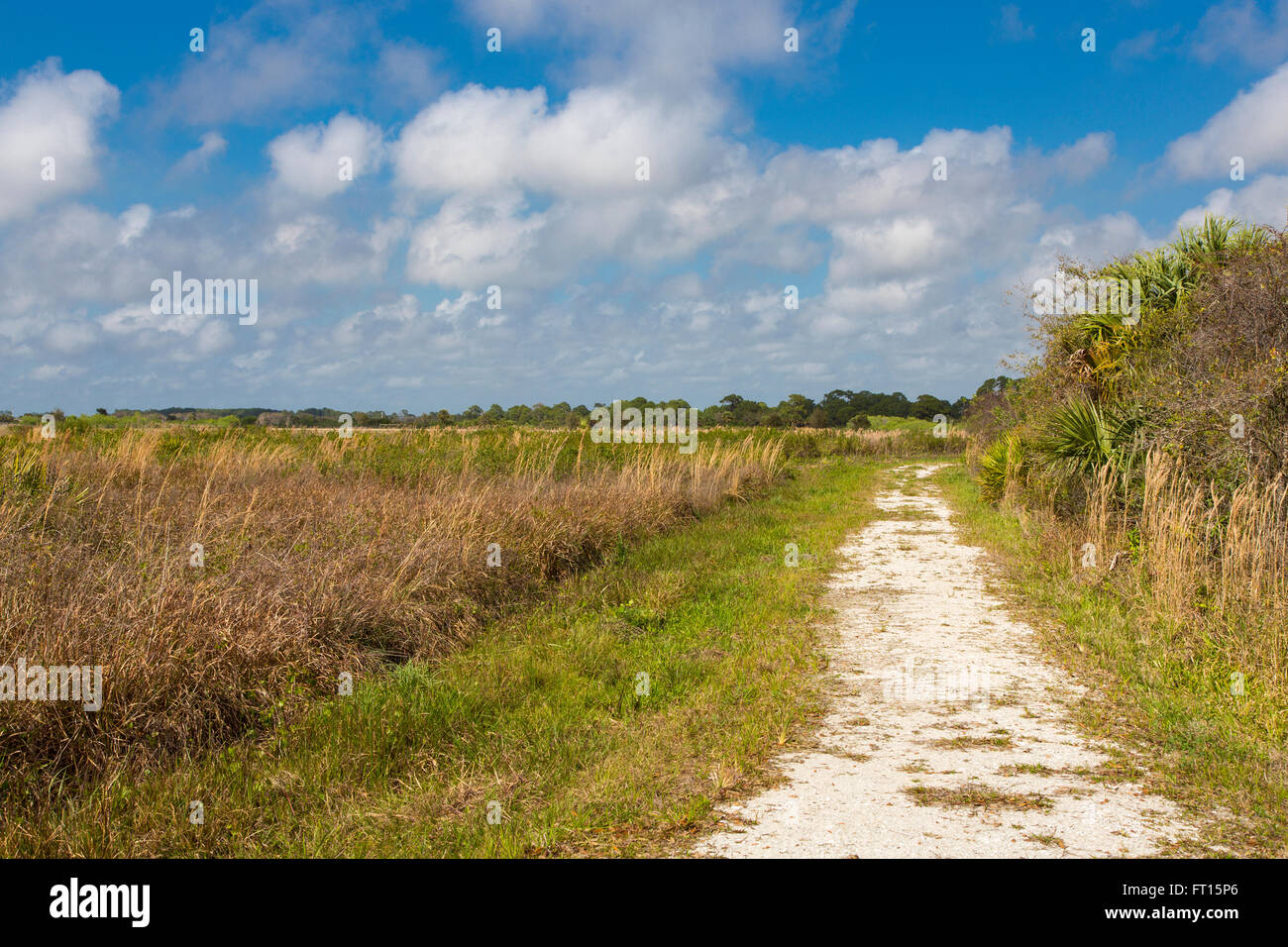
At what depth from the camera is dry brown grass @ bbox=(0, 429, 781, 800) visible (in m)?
4.92

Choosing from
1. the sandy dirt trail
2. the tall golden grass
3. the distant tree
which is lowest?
the sandy dirt trail

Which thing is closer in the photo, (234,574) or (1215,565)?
(234,574)

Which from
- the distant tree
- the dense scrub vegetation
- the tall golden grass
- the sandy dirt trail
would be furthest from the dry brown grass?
the distant tree

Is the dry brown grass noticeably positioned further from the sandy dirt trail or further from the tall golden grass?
the tall golden grass

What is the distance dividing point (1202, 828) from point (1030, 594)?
19.0ft

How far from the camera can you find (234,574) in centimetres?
670

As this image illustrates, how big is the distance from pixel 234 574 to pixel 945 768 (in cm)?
572

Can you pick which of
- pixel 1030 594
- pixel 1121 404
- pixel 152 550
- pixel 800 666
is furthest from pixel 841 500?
pixel 152 550

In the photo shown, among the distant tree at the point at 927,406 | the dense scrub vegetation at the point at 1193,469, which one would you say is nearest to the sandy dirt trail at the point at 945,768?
the dense scrub vegetation at the point at 1193,469

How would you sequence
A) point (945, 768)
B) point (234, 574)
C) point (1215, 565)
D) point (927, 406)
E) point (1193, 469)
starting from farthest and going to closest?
1. point (927, 406)
2. point (1193, 469)
3. point (1215, 565)
4. point (234, 574)
5. point (945, 768)

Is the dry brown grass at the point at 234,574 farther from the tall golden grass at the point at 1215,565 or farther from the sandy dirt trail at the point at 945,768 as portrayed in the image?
the tall golden grass at the point at 1215,565

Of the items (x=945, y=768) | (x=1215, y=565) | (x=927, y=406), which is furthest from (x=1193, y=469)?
(x=927, y=406)

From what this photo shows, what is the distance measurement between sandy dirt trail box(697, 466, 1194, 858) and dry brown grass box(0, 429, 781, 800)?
11.7ft

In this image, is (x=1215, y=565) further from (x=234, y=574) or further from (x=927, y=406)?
(x=927, y=406)
